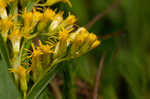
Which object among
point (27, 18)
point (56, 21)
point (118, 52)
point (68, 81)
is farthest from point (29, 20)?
point (118, 52)

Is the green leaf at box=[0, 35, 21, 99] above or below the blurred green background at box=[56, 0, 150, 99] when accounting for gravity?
above

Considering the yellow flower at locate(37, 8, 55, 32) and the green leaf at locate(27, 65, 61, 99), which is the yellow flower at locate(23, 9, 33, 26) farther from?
the green leaf at locate(27, 65, 61, 99)

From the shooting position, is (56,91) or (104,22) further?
(104,22)

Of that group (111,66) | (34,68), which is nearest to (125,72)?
(111,66)

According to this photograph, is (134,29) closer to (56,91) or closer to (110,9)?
(110,9)

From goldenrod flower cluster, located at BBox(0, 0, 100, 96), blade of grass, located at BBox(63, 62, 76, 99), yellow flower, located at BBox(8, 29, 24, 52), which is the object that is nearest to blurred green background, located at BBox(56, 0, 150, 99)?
blade of grass, located at BBox(63, 62, 76, 99)
